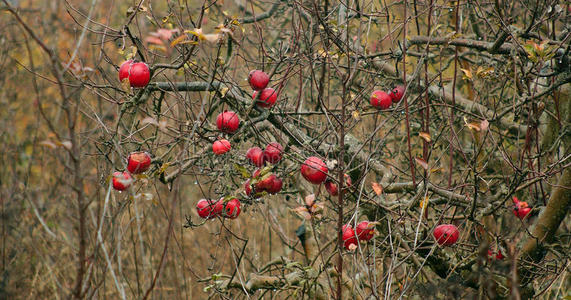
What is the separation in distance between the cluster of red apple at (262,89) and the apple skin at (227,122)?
144mm

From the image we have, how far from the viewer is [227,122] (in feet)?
7.88

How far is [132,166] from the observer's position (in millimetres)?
2295

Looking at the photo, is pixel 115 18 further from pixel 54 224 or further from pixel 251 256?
pixel 251 256

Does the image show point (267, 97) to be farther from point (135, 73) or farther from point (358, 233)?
point (358, 233)

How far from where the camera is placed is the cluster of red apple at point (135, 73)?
2260 mm

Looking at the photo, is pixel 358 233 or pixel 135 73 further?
pixel 358 233

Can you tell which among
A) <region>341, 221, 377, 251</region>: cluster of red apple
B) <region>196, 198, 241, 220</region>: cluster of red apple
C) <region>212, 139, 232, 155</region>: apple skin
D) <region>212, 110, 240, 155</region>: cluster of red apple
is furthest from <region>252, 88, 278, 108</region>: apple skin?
<region>341, 221, 377, 251</region>: cluster of red apple

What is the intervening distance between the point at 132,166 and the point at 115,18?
228 inches

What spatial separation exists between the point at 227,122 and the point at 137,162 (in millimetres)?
445

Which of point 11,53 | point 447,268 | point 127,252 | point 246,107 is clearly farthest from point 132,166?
point 11,53

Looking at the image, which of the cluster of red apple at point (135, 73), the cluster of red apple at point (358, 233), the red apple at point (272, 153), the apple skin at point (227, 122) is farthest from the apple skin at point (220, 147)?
the cluster of red apple at point (358, 233)

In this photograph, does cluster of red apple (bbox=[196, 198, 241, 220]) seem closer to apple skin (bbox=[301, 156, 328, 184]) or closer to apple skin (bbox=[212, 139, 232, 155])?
apple skin (bbox=[212, 139, 232, 155])

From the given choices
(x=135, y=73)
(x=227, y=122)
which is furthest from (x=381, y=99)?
(x=135, y=73)

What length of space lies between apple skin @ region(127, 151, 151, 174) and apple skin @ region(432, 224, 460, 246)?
4.51 feet
